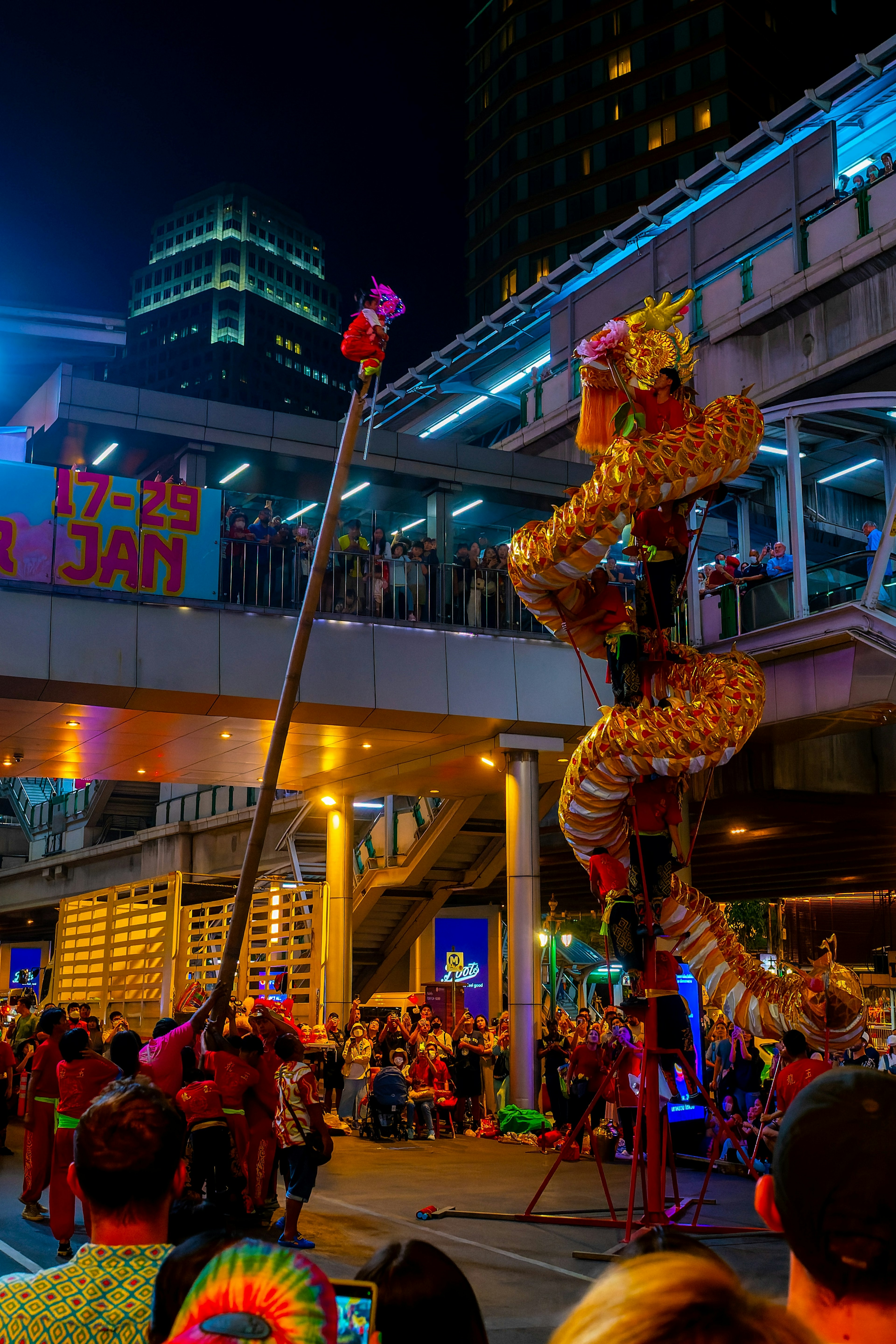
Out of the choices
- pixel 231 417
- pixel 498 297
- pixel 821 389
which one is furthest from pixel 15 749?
pixel 498 297

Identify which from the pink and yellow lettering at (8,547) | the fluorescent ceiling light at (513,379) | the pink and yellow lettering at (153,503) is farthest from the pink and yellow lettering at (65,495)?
the fluorescent ceiling light at (513,379)

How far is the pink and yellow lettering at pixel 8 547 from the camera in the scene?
49.4ft

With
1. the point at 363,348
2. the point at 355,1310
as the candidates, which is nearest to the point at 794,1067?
the point at 363,348

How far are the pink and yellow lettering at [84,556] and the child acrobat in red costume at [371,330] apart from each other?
8003 millimetres

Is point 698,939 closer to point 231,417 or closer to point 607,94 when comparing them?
point 231,417

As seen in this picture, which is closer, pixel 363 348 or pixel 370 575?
pixel 363 348

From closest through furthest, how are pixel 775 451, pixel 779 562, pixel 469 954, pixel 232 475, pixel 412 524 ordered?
pixel 779 562, pixel 775 451, pixel 232 475, pixel 412 524, pixel 469 954

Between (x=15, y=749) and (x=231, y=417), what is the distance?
21.0ft

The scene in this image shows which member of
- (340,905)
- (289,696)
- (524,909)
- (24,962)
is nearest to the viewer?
(289,696)

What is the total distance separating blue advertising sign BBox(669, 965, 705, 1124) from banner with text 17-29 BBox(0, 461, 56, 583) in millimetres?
9792

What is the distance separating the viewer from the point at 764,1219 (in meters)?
1.75

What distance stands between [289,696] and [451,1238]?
4828 mm

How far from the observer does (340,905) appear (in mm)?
23875

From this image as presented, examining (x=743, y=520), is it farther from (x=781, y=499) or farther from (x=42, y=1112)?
(x=42, y=1112)
